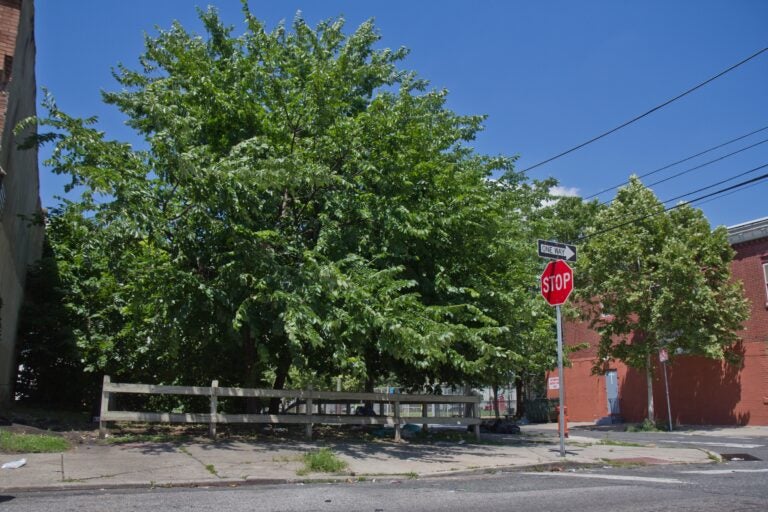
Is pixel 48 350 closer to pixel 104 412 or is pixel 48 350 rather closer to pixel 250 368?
pixel 250 368

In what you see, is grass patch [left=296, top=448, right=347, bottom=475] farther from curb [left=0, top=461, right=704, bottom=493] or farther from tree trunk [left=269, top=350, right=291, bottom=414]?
tree trunk [left=269, top=350, right=291, bottom=414]

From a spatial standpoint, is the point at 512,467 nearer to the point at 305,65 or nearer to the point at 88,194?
the point at 88,194

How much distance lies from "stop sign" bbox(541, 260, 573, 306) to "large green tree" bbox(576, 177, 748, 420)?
1084 cm

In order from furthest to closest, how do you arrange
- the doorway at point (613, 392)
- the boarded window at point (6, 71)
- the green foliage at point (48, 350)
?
the doorway at point (613, 392) < the green foliage at point (48, 350) < the boarded window at point (6, 71)

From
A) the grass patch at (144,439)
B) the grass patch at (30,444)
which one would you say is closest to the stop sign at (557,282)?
the grass patch at (144,439)

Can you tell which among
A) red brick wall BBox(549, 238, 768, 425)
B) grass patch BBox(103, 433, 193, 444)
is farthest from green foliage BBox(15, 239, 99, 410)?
red brick wall BBox(549, 238, 768, 425)

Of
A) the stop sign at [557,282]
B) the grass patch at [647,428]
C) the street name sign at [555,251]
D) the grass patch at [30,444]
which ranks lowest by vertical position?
the grass patch at [647,428]

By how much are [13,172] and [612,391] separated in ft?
92.3

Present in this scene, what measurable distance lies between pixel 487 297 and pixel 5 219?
38.1 ft

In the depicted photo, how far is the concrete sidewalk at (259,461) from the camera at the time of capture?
792cm

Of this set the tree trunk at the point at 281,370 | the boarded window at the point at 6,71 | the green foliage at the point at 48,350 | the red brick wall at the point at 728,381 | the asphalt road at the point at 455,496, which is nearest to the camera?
the asphalt road at the point at 455,496

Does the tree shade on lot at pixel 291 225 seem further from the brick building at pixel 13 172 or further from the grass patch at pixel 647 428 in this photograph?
the grass patch at pixel 647 428

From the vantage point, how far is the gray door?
31.5m

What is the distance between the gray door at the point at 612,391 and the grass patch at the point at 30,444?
27.0 m
